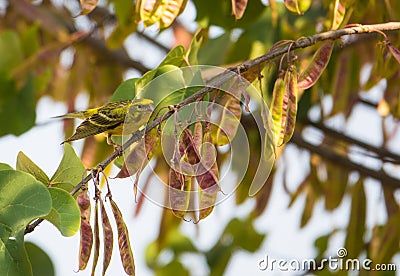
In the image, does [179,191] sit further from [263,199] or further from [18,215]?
[263,199]

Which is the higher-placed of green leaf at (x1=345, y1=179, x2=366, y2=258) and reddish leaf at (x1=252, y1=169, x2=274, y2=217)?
green leaf at (x1=345, y1=179, x2=366, y2=258)

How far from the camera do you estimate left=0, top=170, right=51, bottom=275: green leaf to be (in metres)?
0.94

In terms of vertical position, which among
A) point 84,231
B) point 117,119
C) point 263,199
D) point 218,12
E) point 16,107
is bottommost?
point 263,199

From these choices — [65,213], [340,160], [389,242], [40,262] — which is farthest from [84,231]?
[340,160]

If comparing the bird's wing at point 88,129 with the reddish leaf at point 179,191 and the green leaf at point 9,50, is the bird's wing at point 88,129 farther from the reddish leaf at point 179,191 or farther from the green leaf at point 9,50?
the green leaf at point 9,50

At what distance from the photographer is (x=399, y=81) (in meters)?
1.72

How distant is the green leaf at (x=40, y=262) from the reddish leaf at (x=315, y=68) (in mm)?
516

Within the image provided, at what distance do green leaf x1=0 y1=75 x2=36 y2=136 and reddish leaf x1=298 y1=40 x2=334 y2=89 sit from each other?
0.89 meters

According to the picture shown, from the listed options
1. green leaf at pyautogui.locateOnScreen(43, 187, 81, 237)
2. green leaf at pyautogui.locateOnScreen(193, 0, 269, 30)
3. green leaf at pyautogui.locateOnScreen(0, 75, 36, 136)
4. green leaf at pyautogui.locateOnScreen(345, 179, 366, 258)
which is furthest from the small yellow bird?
green leaf at pyautogui.locateOnScreen(345, 179, 366, 258)

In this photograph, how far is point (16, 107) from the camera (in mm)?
1896

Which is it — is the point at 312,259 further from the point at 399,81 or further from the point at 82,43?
the point at 82,43

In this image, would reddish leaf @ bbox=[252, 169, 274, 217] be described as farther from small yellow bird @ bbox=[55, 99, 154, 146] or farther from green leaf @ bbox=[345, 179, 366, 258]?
small yellow bird @ bbox=[55, 99, 154, 146]

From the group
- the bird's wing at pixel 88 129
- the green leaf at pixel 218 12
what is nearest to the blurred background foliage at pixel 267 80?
the green leaf at pixel 218 12

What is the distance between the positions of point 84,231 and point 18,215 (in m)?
0.08
